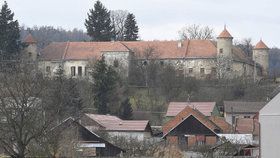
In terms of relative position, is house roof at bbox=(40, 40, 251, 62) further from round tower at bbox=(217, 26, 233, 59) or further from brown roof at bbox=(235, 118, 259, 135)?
brown roof at bbox=(235, 118, 259, 135)

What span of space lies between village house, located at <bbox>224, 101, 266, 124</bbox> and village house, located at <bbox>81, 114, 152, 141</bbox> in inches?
569

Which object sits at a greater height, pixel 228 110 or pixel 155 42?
pixel 155 42

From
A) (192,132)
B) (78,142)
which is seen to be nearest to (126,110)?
(192,132)

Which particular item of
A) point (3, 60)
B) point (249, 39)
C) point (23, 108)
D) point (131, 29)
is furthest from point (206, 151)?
point (249, 39)

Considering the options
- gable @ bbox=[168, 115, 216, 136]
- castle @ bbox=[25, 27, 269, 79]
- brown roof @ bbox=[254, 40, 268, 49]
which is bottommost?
gable @ bbox=[168, 115, 216, 136]

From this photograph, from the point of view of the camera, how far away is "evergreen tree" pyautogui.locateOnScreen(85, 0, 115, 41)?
98125mm

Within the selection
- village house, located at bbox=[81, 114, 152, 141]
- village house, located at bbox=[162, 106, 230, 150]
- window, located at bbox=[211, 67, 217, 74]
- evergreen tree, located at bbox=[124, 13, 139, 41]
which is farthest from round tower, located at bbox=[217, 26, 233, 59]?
village house, located at bbox=[81, 114, 152, 141]

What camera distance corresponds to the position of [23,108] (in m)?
36.8

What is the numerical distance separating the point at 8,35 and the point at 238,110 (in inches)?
1051

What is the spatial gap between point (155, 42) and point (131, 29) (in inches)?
359

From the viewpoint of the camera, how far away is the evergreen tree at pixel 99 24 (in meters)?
98.1

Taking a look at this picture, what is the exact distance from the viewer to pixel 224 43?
93.5 meters

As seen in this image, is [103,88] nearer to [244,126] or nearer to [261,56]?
[244,126]

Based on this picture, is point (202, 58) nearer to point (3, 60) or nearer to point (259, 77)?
point (259, 77)
